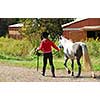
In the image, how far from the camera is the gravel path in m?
7.25

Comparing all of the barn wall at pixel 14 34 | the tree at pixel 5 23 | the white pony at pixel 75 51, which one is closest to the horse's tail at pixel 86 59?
the white pony at pixel 75 51

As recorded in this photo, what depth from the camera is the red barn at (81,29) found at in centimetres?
725

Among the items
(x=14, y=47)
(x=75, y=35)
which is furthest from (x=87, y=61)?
(x=14, y=47)

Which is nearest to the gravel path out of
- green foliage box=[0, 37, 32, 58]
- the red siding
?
green foliage box=[0, 37, 32, 58]

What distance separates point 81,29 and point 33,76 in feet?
3.19

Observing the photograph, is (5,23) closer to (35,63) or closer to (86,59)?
(35,63)

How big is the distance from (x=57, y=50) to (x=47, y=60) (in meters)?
0.21

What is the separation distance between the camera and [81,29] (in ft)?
24.2

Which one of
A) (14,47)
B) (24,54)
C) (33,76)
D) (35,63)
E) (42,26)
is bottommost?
(33,76)

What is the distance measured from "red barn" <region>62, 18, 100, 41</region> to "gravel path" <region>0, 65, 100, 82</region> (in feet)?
1.73

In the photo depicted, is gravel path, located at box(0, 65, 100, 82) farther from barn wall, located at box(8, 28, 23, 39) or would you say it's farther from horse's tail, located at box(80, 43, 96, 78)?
barn wall, located at box(8, 28, 23, 39)

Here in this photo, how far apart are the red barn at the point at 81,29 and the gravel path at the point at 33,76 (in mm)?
527
